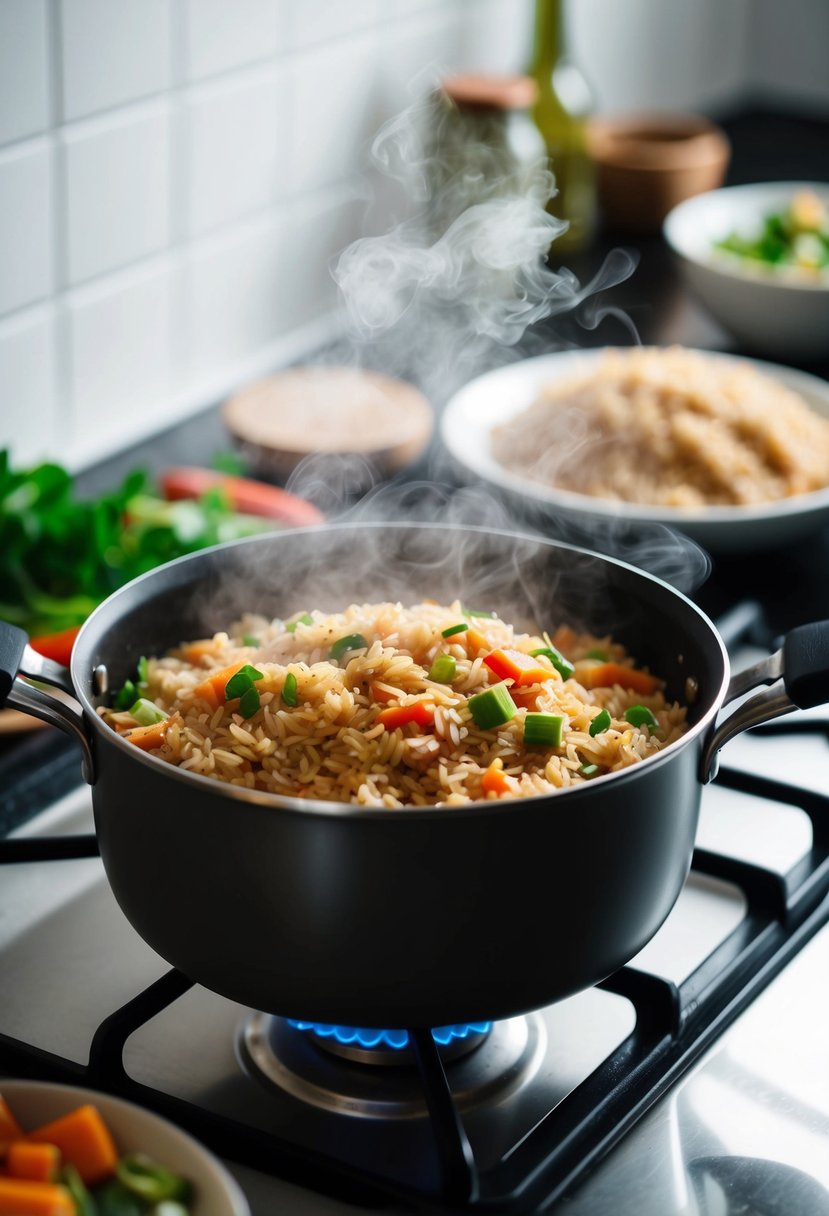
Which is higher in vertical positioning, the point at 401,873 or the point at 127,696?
the point at 401,873

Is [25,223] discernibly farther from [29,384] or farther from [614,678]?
[614,678]

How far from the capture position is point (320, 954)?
77cm

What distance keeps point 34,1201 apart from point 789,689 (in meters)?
0.50

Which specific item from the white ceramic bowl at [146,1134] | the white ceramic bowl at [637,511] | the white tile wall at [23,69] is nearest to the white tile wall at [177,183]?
the white tile wall at [23,69]

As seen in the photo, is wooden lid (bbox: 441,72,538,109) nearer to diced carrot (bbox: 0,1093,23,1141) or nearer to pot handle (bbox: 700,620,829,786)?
pot handle (bbox: 700,620,829,786)

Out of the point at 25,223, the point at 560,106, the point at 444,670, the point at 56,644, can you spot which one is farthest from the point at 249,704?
the point at 560,106

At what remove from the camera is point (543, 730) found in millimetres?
874

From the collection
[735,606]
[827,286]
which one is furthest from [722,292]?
[735,606]

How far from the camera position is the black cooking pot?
2.42 ft

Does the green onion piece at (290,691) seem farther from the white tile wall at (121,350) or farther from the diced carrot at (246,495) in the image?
the white tile wall at (121,350)

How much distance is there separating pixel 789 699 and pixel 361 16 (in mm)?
1470

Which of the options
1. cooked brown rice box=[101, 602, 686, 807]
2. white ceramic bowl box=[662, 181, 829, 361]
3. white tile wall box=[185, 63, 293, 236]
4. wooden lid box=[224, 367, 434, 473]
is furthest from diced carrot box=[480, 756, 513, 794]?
white ceramic bowl box=[662, 181, 829, 361]

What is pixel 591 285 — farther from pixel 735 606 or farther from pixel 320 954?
pixel 320 954

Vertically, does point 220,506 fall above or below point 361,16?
below
